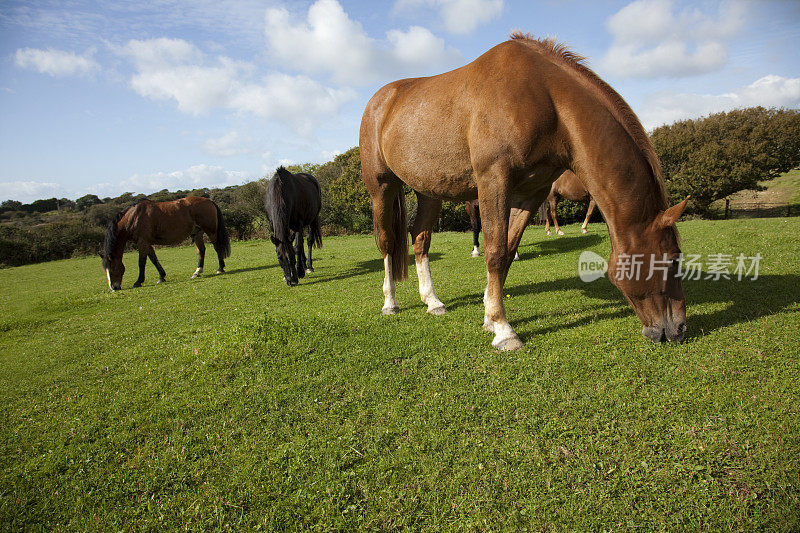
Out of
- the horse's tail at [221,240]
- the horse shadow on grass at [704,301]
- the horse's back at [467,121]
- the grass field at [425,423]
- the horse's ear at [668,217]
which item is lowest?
the grass field at [425,423]

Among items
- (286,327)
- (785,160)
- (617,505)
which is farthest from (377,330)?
(785,160)

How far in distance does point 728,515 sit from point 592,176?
2.77 metres

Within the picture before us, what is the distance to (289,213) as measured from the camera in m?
9.62

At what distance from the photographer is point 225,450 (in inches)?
117

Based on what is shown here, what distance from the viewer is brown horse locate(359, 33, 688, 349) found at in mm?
3645

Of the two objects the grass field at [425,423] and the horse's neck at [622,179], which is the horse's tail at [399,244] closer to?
the grass field at [425,423]

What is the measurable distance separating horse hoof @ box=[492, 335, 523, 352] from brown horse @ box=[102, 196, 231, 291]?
11.3 m

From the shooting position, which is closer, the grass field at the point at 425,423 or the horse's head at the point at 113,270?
the grass field at the point at 425,423

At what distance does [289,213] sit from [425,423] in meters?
7.64

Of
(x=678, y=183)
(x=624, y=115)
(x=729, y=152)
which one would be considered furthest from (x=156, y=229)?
(x=729, y=152)

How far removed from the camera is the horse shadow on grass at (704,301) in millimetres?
4554

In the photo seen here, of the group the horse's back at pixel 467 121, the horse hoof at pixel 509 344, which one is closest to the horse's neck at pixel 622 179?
the horse's back at pixel 467 121

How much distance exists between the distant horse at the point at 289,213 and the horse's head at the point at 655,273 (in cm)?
738

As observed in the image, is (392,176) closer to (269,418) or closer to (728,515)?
(269,418)
